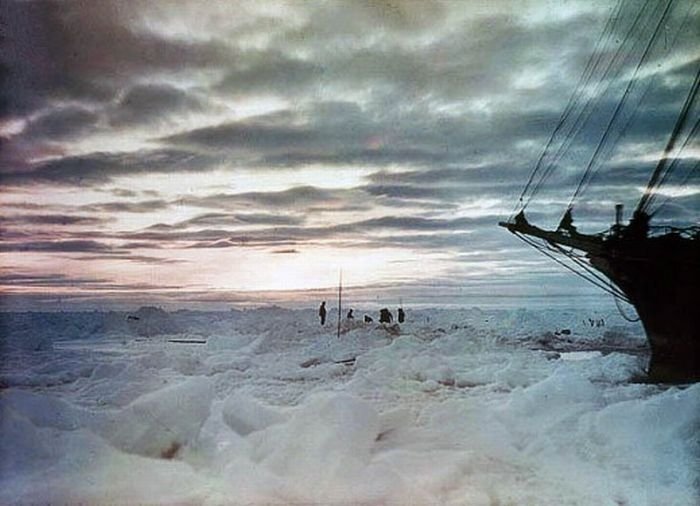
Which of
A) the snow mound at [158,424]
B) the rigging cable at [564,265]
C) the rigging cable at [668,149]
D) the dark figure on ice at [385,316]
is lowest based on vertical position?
the snow mound at [158,424]

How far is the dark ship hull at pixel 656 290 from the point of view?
1757mm

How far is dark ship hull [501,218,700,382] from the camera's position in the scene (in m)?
1.76

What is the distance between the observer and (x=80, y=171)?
5.63 feet

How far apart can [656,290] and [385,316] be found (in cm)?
93

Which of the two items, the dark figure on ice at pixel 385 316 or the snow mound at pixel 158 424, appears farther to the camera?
the dark figure on ice at pixel 385 316

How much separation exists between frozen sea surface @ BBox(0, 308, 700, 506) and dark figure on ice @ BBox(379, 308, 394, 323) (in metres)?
0.04

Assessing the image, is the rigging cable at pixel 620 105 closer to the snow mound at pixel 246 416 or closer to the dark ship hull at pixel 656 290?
the dark ship hull at pixel 656 290


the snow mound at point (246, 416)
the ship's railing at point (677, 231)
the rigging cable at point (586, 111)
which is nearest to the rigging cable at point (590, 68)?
the rigging cable at point (586, 111)

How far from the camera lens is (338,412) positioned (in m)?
1.71

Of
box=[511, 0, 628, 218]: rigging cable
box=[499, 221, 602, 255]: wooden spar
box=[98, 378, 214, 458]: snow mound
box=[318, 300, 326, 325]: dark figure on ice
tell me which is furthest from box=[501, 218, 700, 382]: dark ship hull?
box=[98, 378, 214, 458]: snow mound

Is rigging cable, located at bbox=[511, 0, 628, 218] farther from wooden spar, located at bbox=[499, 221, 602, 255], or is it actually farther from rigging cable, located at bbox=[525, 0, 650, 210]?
wooden spar, located at bbox=[499, 221, 602, 255]

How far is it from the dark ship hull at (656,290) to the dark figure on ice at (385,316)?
49cm

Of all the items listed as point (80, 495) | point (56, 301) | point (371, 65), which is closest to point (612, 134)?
point (371, 65)

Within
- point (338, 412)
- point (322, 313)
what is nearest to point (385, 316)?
point (322, 313)
